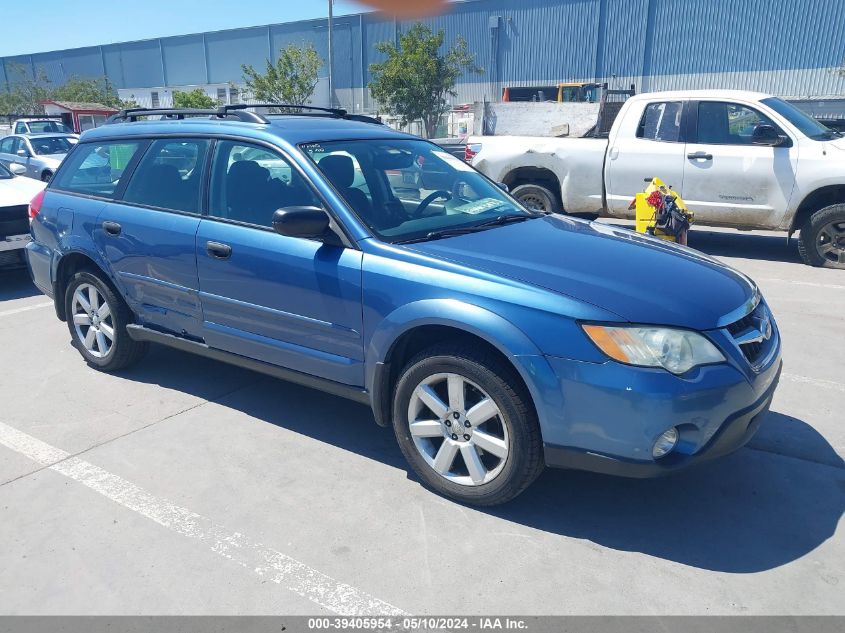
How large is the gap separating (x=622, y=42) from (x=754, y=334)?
36.5 metres

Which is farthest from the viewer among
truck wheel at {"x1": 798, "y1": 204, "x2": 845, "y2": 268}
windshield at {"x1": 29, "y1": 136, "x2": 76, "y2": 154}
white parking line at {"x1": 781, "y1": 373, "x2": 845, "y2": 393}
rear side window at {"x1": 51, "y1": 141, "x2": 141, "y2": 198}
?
windshield at {"x1": 29, "y1": 136, "x2": 76, "y2": 154}

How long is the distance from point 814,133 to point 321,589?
312 inches

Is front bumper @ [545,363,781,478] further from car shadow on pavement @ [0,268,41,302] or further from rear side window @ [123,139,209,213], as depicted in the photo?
car shadow on pavement @ [0,268,41,302]

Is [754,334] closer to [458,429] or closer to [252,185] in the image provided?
[458,429]

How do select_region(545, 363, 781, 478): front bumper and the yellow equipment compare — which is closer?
select_region(545, 363, 781, 478): front bumper

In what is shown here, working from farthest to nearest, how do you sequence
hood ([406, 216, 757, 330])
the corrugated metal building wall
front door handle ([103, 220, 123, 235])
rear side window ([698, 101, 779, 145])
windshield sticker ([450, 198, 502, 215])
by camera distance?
the corrugated metal building wall → rear side window ([698, 101, 779, 145]) → front door handle ([103, 220, 123, 235]) → windshield sticker ([450, 198, 502, 215]) → hood ([406, 216, 757, 330])

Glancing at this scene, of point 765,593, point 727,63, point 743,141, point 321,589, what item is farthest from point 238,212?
point 727,63

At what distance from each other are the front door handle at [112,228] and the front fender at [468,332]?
7.04ft

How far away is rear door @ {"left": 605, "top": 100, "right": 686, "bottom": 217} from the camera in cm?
866

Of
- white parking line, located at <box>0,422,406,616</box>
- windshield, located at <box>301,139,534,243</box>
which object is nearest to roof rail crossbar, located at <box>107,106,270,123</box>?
windshield, located at <box>301,139,534,243</box>

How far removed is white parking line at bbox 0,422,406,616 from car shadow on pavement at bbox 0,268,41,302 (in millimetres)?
4158

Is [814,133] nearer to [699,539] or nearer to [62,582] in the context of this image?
[699,539]

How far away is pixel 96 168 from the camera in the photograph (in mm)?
5090

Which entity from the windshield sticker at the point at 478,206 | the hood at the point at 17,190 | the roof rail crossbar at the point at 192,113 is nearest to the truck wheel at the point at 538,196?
the windshield sticker at the point at 478,206
